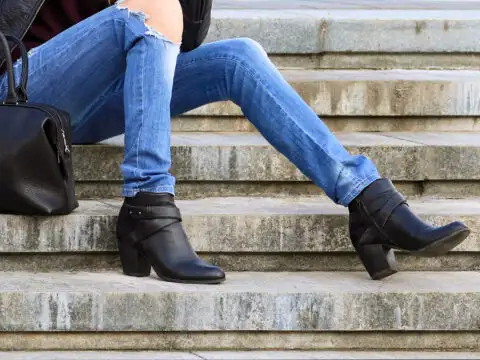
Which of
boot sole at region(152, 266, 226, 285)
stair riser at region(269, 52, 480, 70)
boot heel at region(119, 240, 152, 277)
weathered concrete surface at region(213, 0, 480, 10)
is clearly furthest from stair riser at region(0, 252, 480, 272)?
weathered concrete surface at region(213, 0, 480, 10)

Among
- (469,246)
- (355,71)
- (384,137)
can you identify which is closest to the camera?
(469,246)

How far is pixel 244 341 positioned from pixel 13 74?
0.99m

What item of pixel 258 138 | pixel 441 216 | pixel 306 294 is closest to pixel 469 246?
pixel 441 216

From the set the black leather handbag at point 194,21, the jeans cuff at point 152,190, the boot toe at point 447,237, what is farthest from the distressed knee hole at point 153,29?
the boot toe at point 447,237

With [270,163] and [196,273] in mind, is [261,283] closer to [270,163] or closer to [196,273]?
[196,273]

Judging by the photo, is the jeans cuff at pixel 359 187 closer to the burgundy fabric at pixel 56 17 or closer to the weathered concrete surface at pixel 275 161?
the weathered concrete surface at pixel 275 161

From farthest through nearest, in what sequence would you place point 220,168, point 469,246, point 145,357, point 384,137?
point 384,137, point 220,168, point 469,246, point 145,357

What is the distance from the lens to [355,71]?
4.86m

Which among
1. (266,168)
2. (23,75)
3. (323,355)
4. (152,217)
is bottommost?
(323,355)

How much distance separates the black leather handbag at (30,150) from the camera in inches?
131

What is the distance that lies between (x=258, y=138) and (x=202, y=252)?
2.42 ft

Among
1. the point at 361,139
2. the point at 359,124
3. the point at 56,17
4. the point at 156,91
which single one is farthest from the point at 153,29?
the point at 359,124

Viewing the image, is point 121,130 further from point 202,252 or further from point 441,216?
point 441,216

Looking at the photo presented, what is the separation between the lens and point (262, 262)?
3674mm
